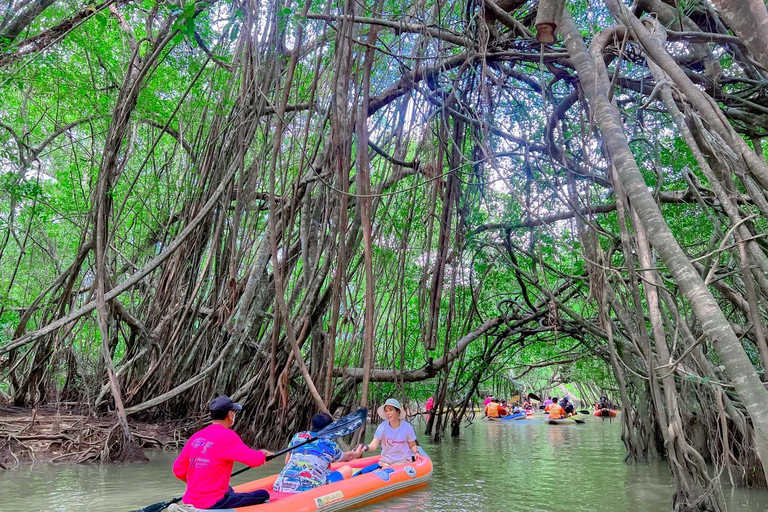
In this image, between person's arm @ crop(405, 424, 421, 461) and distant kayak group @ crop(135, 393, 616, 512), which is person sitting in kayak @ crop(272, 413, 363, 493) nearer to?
distant kayak group @ crop(135, 393, 616, 512)

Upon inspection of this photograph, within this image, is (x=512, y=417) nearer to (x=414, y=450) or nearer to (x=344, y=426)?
(x=414, y=450)

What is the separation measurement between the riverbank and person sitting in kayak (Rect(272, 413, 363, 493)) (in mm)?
2191

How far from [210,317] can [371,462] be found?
6.79ft

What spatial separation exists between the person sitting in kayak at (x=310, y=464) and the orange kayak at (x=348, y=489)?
0.25ft

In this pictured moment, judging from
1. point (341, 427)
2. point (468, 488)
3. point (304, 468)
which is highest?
point (341, 427)

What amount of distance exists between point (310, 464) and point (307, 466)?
3 centimetres

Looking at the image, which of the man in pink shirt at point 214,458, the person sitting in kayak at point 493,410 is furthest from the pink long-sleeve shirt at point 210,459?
the person sitting in kayak at point 493,410

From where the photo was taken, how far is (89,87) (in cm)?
648

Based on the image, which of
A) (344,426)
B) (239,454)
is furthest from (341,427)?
(239,454)

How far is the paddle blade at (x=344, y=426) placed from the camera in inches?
158

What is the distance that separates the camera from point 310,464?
3.93 m

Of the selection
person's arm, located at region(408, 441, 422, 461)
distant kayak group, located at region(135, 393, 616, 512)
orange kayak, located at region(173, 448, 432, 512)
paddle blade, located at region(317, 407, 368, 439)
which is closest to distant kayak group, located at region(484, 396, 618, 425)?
person's arm, located at region(408, 441, 422, 461)

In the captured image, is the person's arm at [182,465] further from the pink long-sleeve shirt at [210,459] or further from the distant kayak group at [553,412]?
the distant kayak group at [553,412]

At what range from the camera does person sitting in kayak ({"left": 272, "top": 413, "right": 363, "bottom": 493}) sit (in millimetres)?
3844
